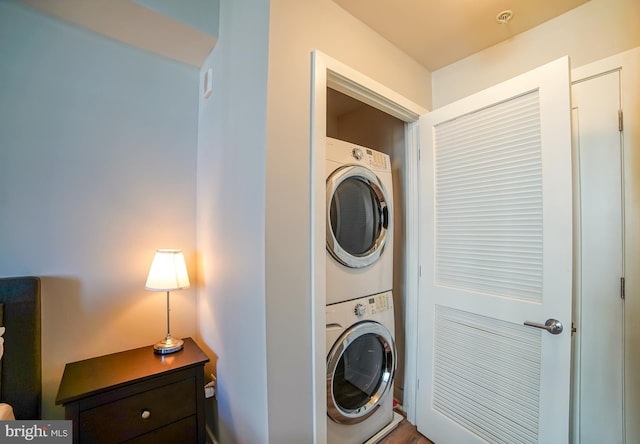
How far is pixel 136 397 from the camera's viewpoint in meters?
1.22

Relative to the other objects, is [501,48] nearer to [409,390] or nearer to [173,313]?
[409,390]

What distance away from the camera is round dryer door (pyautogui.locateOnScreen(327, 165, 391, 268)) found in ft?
4.46

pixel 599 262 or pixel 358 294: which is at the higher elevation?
pixel 599 262

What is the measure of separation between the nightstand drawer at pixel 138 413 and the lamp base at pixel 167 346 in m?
0.23

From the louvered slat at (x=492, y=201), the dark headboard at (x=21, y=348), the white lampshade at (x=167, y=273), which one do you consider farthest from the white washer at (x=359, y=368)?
the dark headboard at (x=21, y=348)

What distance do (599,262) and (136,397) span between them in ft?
7.71

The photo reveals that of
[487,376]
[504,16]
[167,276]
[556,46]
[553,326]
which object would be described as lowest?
[487,376]

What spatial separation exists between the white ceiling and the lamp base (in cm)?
211

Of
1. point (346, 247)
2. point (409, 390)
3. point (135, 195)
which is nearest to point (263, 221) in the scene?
point (346, 247)

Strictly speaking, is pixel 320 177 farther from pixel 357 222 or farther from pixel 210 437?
pixel 210 437

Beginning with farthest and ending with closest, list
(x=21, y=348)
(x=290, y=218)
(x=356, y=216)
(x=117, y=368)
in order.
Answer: (x=356, y=216) < (x=117, y=368) < (x=21, y=348) < (x=290, y=218)

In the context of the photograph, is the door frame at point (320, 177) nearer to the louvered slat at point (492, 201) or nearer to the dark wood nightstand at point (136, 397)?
the louvered slat at point (492, 201)

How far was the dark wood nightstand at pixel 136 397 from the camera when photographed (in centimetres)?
112

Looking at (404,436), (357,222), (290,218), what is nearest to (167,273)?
(290,218)
